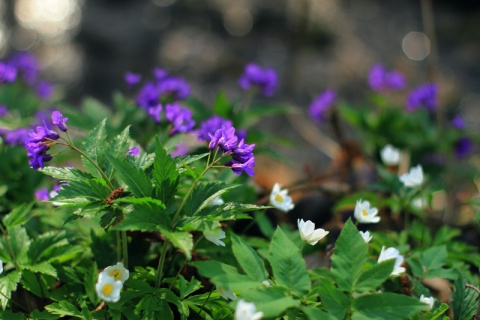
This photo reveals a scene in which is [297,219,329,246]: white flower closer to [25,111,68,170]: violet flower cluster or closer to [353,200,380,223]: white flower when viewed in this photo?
[353,200,380,223]: white flower

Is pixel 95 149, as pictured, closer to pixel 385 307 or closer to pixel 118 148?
pixel 118 148

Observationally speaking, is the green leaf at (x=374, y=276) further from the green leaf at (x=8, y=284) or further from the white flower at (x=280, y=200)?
the green leaf at (x=8, y=284)

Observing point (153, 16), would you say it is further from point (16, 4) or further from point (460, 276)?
point (460, 276)

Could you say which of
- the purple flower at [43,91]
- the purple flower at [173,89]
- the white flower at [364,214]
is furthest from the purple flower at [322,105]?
the purple flower at [43,91]

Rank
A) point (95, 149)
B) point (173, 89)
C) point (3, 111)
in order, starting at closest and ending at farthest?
point (95, 149) < point (173, 89) < point (3, 111)

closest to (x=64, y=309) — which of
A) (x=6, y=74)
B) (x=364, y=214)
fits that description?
(x=364, y=214)

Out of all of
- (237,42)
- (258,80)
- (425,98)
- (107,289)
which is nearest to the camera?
(107,289)

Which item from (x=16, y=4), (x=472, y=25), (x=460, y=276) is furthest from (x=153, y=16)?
(x=460, y=276)
